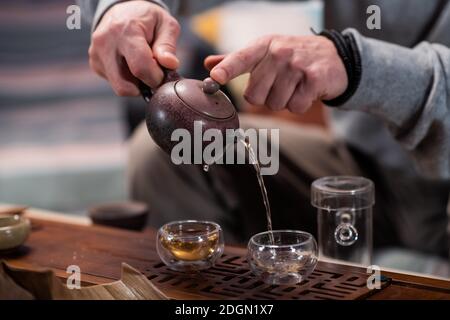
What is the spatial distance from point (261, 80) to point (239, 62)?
106 millimetres

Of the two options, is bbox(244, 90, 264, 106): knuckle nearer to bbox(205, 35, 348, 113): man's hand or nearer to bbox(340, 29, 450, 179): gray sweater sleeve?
bbox(205, 35, 348, 113): man's hand

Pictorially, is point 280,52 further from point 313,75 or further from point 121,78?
point 121,78

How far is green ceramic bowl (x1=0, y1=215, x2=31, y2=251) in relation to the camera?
1.52 m

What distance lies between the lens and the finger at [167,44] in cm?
147

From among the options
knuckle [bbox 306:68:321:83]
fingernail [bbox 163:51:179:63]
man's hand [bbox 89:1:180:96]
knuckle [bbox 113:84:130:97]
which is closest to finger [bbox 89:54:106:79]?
man's hand [bbox 89:1:180:96]

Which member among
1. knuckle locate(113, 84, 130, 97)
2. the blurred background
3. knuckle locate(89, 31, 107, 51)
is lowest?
the blurred background

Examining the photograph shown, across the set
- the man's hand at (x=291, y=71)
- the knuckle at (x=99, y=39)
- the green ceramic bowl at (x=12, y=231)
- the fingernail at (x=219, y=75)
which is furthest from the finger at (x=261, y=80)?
the green ceramic bowl at (x=12, y=231)

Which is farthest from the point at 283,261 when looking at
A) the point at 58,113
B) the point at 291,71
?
the point at 58,113

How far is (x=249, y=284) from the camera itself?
4.31 ft

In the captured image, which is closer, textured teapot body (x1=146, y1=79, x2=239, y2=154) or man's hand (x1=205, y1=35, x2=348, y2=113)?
textured teapot body (x1=146, y1=79, x2=239, y2=154)

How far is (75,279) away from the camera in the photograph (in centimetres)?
136

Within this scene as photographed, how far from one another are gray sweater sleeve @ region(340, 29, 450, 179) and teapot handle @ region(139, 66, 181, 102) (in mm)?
430
